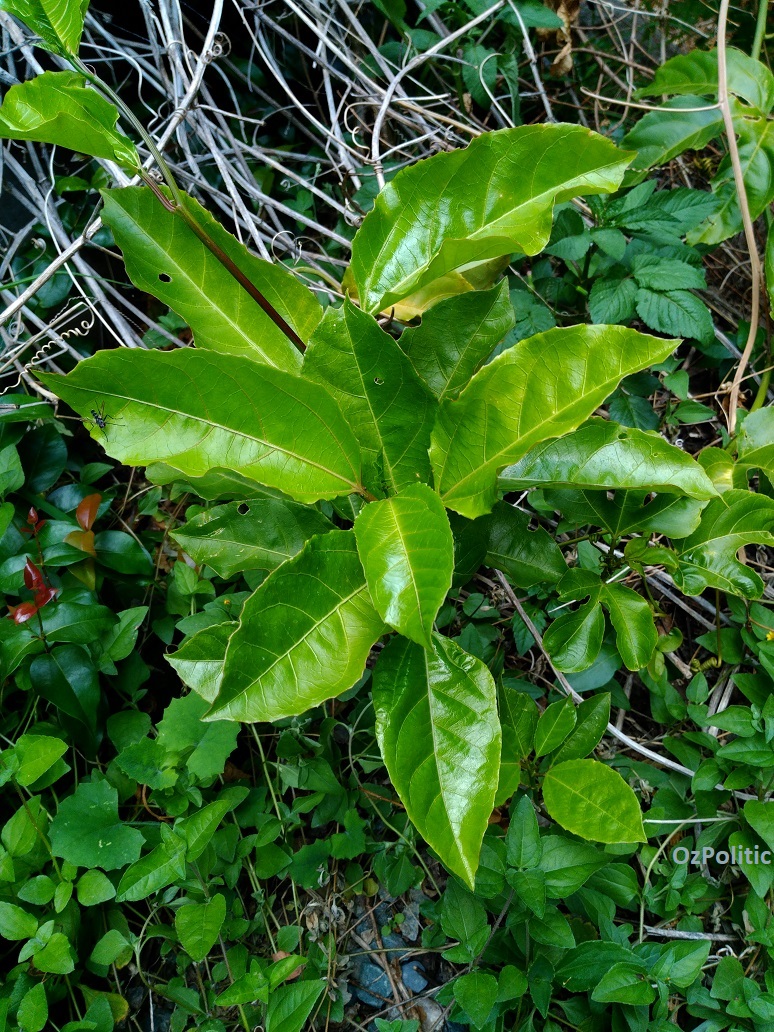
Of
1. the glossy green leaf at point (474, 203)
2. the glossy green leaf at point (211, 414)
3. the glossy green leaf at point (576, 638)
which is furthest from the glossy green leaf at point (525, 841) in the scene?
the glossy green leaf at point (474, 203)

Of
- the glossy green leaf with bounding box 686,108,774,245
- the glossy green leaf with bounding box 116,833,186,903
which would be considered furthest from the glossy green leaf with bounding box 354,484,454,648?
the glossy green leaf with bounding box 686,108,774,245

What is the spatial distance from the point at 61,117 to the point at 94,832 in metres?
1.18

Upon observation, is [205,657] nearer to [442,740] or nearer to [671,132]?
[442,740]

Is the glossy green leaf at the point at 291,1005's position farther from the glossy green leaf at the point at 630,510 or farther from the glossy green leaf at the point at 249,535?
the glossy green leaf at the point at 630,510

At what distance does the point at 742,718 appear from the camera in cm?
138

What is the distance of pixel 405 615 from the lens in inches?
33.6

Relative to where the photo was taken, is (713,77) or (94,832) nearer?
(94,832)

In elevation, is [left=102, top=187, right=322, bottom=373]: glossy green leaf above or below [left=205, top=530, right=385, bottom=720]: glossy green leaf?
above

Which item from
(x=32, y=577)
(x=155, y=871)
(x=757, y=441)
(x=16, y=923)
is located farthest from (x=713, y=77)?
(x=16, y=923)

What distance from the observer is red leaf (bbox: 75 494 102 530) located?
1.58 meters

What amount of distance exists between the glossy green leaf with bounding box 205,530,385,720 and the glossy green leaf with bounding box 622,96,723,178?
3.75 ft

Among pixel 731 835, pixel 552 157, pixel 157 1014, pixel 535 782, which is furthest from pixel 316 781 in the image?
pixel 552 157

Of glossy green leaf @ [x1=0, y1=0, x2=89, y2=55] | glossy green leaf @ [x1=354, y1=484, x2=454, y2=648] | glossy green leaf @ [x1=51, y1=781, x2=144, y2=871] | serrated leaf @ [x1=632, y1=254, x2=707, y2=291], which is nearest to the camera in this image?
glossy green leaf @ [x1=354, y1=484, x2=454, y2=648]

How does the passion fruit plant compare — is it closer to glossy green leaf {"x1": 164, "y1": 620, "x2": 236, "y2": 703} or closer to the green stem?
glossy green leaf {"x1": 164, "y1": 620, "x2": 236, "y2": 703}
